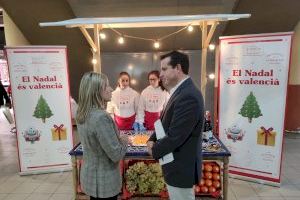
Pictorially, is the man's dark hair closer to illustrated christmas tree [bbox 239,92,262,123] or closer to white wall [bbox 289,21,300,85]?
illustrated christmas tree [bbox 239,92,262,123]

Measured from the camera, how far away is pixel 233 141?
3479mm

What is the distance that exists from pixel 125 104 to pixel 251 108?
182cm

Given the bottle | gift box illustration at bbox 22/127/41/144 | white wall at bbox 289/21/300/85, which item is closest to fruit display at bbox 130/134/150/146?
the bottle

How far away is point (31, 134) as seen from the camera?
12.0 feet

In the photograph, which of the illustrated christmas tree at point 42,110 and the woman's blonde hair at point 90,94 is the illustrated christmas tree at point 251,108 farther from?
the illustrated christmas tree at point 42,110

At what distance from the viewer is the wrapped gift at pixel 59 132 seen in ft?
12.2

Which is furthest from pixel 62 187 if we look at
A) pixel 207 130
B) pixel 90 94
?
pixel 90 94

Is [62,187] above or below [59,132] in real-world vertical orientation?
below

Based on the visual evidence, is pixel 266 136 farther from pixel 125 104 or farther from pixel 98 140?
pixel 98 140

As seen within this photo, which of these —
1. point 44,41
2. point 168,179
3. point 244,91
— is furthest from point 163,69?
point 44,41

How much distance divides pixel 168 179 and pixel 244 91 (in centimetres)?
208

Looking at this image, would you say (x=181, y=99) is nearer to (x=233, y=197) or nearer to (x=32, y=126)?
(x=233, y=197)

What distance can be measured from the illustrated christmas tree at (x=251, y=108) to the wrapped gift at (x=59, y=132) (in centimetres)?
258

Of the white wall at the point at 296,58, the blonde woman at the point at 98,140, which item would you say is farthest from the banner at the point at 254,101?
the white wall at the point at 296,58
